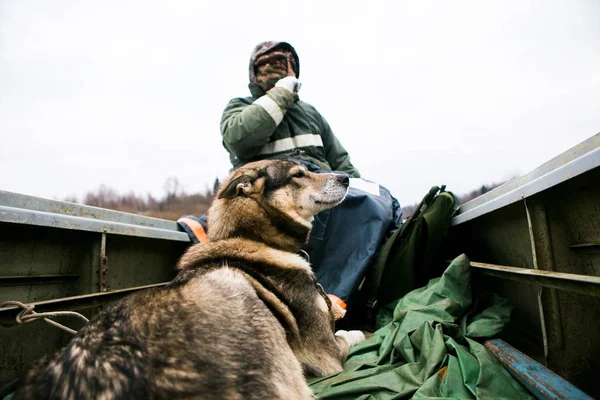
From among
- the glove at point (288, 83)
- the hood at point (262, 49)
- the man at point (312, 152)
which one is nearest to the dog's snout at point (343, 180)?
the man at point (312, 152)

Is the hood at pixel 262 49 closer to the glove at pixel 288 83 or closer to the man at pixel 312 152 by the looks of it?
the man at pixel 312 152

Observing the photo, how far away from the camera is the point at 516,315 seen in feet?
7.48

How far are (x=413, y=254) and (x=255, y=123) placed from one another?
6.64 ft

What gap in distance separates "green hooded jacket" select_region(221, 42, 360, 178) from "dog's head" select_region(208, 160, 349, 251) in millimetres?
1106

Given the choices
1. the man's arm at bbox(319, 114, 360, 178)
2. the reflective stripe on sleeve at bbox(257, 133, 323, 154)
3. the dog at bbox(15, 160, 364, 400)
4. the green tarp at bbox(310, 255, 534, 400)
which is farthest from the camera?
the man's arm at bbox(319, 114, 360, 178)

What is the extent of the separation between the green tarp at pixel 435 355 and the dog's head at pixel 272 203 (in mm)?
842

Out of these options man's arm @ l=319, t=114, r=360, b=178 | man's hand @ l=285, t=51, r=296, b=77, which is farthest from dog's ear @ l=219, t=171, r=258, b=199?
man's hand @ l=285, t=51, r=296, b=77

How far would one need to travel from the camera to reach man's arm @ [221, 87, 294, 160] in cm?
365

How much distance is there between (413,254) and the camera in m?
2.80

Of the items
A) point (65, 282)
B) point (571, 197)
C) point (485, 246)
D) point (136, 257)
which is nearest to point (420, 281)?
point (485, 246)

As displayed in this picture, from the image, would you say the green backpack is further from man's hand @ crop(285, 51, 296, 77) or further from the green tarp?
man's hand @ crop(285, 51, 296, 77)

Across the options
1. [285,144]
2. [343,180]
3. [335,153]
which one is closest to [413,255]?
[343,180]

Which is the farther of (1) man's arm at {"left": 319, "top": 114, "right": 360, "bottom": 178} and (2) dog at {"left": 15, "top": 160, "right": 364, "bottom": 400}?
(1) man's arm at {"left": 319, "top": 114, "right": 360, "bottom": 178}

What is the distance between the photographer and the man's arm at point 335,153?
15.1ft
